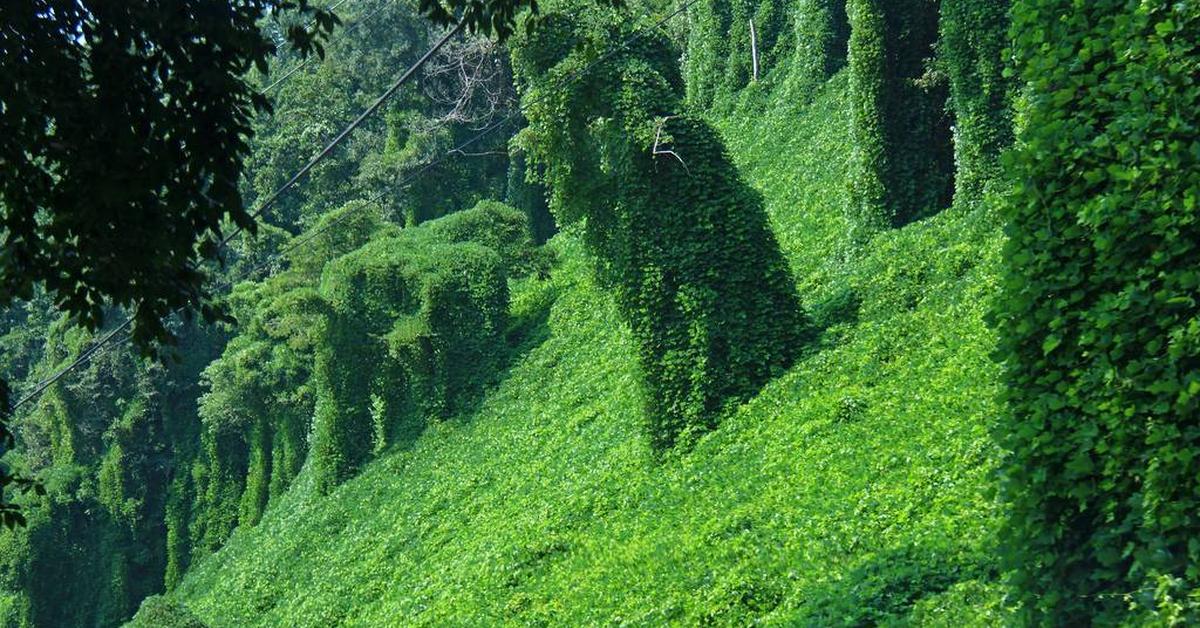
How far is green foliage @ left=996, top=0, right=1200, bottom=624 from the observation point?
6094 mm

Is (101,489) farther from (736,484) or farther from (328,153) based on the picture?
(736,484)

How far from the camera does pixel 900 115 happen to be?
2091 centimetres

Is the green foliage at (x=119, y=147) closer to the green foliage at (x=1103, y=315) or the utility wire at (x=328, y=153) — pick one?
the utility wire at (x=328, y=153)

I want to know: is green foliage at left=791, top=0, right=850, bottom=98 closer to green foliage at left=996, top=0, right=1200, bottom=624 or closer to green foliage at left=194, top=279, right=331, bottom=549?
green foliage at left=194, top=279, right=331, bottom=549

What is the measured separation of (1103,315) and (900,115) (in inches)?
592

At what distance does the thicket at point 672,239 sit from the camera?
18.1 m

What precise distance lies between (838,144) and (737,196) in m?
9.72

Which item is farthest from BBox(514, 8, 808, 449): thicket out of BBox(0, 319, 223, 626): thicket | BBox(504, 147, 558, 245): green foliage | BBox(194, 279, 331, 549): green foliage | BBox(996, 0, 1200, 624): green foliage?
BBox(0, 319, 223, 626): thicket

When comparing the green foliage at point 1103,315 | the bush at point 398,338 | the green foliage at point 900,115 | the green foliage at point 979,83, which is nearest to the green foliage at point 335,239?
the bush at point 398,338

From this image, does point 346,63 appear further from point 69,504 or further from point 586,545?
point 586,545

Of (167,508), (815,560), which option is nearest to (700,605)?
(815,560)

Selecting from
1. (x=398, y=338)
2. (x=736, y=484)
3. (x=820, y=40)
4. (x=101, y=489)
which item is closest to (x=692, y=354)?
(x=736, y=484)

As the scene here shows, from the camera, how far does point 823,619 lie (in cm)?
1016

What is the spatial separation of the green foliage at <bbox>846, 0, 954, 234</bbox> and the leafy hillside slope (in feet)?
3.45
